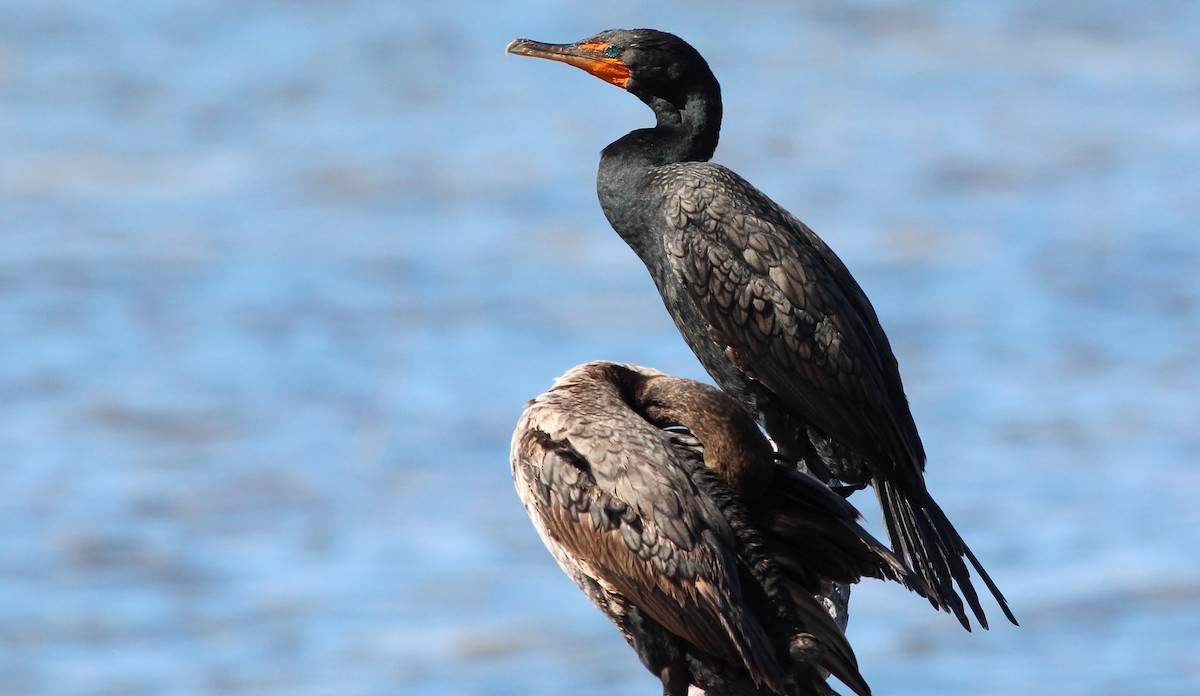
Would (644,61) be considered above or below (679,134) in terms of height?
above

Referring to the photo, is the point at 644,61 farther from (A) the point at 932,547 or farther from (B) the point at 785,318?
(A) the point at 932,547

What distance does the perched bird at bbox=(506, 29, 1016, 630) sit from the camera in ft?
24.8

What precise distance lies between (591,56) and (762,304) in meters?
1.29

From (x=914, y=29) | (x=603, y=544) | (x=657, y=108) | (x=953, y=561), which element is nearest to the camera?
(x=603, y=544)

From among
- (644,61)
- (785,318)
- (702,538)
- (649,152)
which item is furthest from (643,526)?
(644,61)

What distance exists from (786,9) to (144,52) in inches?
383

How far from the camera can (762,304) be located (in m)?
7.61

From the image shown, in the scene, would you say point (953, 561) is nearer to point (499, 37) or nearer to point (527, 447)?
point (527, 447)

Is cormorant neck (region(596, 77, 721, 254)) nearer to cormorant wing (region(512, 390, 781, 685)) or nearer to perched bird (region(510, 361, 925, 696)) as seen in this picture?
perched bird (region(510, 361, 925, 696))

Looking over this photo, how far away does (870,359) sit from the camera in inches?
302

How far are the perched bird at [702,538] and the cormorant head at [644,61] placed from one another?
1.50 metres

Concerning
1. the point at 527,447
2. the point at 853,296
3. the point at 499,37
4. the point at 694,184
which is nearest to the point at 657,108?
the point at 694,184

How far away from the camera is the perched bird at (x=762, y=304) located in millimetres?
7555

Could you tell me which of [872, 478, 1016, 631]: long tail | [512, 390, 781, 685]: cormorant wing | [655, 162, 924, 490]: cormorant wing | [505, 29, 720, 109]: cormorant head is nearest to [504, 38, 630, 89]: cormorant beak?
[505, 29, 720, 109]: cormorant head
